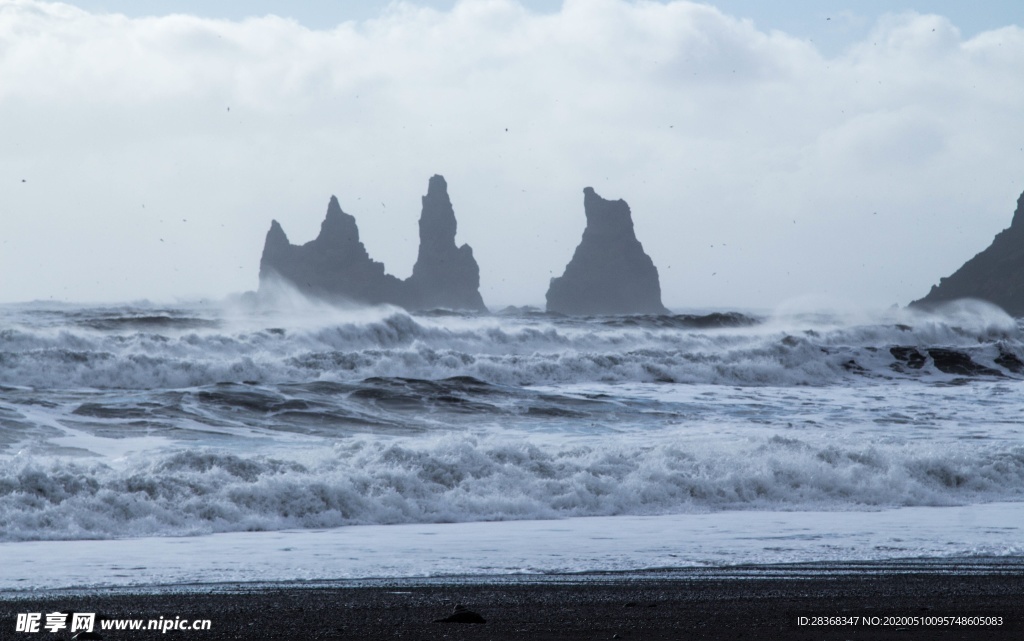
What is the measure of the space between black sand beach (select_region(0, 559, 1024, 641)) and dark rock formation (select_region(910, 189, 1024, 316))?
270 feet

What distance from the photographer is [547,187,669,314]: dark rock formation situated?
314ft

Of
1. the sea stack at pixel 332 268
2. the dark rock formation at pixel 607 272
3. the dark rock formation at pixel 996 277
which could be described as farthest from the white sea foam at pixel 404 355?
the dark rock formation at pixel 607 272

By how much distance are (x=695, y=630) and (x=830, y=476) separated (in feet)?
22.8

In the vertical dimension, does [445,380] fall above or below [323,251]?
below

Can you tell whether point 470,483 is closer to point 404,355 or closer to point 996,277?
point 404,355

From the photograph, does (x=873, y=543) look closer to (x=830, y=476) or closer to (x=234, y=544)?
(x=830, y=476)

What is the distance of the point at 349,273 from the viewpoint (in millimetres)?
83812

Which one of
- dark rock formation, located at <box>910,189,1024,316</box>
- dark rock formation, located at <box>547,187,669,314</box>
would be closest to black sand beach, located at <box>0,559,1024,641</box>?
dark rock formation, located at <box>910,189,1024,316</box>

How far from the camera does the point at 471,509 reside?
1070 centimetres

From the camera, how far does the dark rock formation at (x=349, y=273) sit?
8312 centimetres

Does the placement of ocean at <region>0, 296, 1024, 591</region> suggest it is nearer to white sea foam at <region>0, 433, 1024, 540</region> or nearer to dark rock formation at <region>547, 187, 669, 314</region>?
white sea foam at <region>0, 433, 1024, 540</region>

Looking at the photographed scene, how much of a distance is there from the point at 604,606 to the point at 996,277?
302 feet

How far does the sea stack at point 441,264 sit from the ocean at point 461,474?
208 ft

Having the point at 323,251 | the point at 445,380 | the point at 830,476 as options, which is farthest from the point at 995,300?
the point at 830,476
